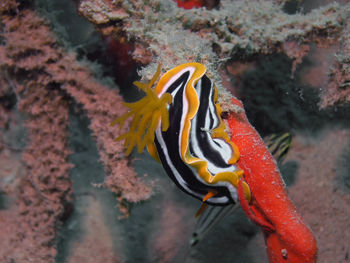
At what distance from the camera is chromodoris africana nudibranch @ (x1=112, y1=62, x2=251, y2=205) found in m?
1.46

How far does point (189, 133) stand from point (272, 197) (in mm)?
638

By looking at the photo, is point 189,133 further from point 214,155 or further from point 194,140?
point 214,155

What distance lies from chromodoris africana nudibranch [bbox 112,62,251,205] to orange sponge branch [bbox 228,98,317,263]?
0.06 m

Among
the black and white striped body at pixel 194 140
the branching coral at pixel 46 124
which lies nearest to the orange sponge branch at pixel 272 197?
the black and white striped body at pixel 194 140

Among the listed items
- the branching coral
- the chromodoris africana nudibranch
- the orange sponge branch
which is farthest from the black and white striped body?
the branching coral

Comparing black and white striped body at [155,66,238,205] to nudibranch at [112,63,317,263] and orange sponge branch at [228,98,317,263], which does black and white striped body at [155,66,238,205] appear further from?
orange sponge branch at [228,98,317,263]

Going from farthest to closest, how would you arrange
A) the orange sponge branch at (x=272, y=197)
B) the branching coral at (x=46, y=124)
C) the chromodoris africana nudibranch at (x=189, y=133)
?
the branching coral at (x=46, y=124), the orange sponge branch at (x=272, y=197), the chromodoris africana nudibranch at (x=189, y=133)

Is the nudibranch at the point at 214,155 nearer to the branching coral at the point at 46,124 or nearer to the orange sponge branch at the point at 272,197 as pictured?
the orange sponge branch at the point at 272,197

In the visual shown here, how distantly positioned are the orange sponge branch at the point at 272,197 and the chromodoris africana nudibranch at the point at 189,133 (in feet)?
0.20

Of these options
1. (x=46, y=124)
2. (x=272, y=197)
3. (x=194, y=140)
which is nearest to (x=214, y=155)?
(x=194, y=140)

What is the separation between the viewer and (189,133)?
59.9 inches

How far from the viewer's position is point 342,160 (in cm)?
343

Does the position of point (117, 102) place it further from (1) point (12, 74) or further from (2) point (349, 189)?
(2) point (349, 189)

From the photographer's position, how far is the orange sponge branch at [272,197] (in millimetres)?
1598
